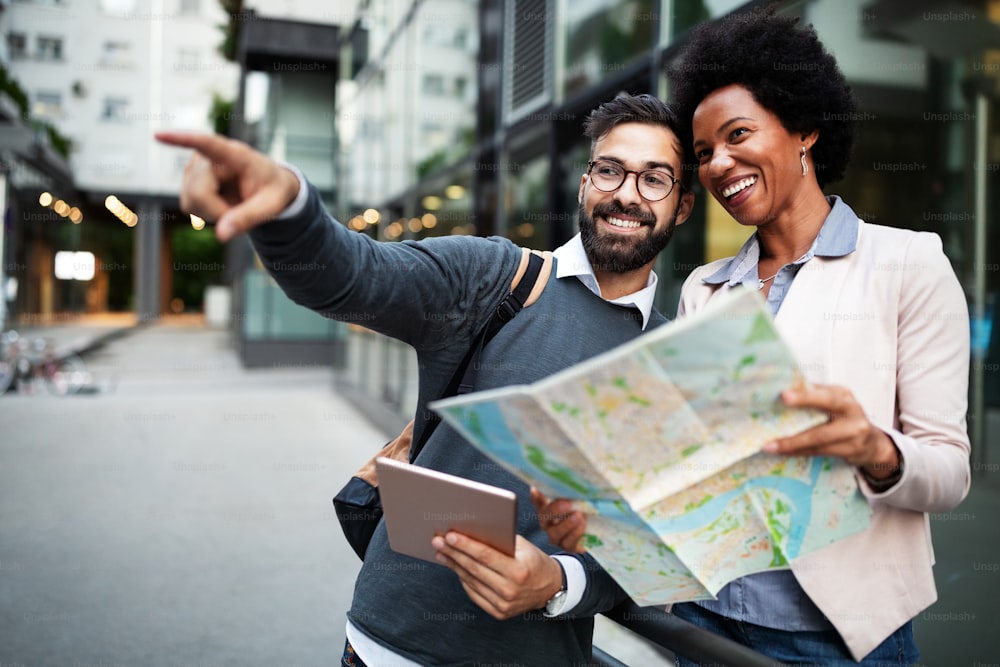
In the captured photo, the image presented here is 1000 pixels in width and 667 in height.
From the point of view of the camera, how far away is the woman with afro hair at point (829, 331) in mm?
1192

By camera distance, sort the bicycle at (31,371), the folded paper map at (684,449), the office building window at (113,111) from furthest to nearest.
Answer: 1. the office building window at (113,111)
2. the bicycle at (31,371)
3. the folded paper map at (684,449)

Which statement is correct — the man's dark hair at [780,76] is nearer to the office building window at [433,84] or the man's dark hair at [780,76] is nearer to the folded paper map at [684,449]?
the folded paper map at [684,449]

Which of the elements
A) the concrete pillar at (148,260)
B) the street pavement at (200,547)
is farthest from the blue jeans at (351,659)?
the concrete pillar at (148,260)

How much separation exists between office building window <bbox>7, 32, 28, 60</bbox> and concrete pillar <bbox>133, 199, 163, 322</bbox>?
8059mm

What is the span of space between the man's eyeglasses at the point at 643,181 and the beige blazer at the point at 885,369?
1.24 feet

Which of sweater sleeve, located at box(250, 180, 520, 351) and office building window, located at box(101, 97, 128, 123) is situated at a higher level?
office building window, located at box(101, 97, 128, 123)

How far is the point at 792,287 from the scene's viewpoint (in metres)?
1.47

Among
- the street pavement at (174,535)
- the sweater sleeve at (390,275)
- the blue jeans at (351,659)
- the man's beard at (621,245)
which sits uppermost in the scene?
the man's beard at (621,245)

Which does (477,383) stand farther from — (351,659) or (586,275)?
(351,659)

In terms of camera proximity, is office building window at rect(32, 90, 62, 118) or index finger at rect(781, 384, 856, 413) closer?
index finger at rect(781, 384, 856, 413)

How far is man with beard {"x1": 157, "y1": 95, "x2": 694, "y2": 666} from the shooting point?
1.49 meters

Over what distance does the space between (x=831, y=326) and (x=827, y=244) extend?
0.56ft

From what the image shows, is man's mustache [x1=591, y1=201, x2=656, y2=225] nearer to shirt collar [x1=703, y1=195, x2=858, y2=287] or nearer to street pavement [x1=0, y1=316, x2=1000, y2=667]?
shirt collar [x1=703, y1=195, x2=858, y2=287]

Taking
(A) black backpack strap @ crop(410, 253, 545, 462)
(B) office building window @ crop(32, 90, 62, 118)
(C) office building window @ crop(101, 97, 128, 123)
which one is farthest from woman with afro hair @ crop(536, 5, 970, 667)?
(C) office building window @ crop(101, 97, 128, 123)
